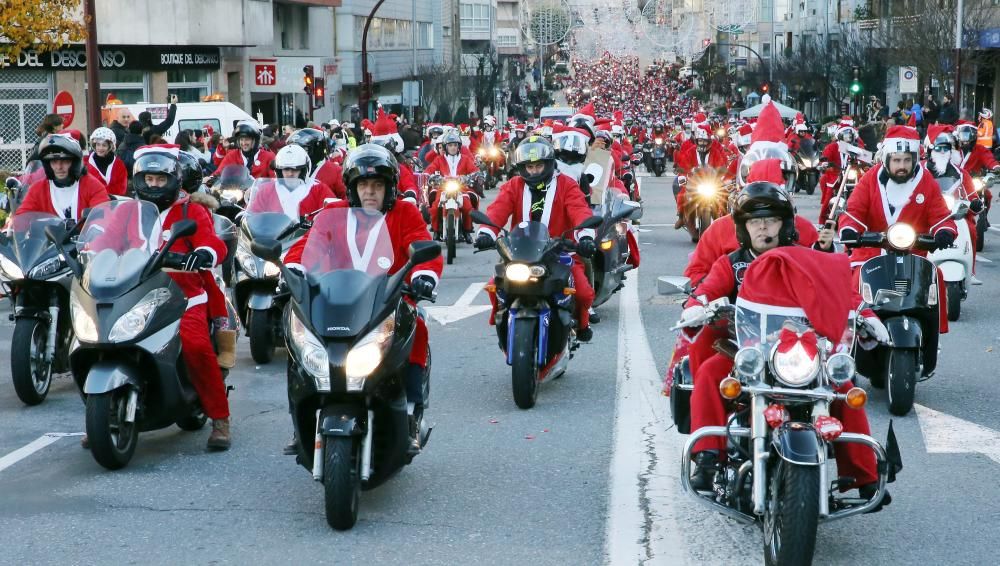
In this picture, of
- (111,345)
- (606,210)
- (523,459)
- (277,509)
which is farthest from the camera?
(606,210)

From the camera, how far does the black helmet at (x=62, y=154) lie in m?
9.90

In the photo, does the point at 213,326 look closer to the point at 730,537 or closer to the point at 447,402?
the point at 447,402

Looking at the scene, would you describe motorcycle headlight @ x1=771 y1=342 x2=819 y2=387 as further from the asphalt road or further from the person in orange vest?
the person in orange vest

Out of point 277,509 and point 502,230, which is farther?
point 502,230

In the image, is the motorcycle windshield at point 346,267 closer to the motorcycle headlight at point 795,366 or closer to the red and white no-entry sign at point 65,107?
the motorcycle headlight at point 795,366

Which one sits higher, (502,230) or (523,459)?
(502,230)

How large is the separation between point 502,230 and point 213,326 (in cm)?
221

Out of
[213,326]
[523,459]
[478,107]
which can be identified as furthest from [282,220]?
[478,107]

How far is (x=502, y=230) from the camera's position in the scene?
9.84 meters

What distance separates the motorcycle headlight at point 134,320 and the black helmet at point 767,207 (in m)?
2.95

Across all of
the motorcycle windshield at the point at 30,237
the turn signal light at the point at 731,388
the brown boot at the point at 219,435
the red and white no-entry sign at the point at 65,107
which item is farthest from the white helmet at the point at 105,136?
the turn signal light at the point at 731,388

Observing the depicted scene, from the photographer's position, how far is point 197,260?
770cm

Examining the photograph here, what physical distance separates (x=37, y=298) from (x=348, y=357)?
416cm

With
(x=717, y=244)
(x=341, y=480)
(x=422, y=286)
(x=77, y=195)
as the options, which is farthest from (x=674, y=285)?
(x=77, y=195)
